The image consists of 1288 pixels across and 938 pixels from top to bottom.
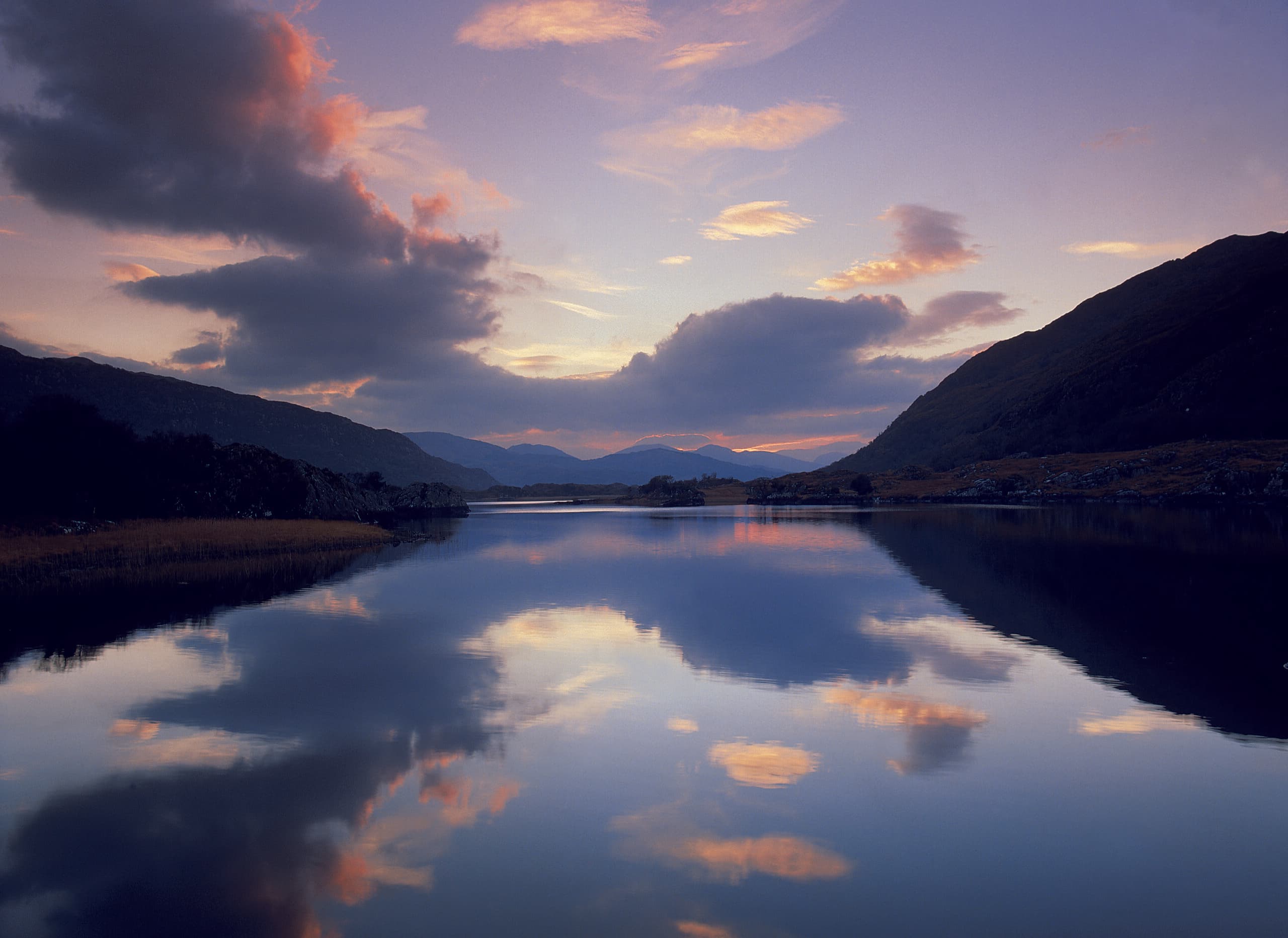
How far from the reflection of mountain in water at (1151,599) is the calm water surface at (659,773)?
0.24m

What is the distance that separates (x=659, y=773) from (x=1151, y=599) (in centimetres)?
2674

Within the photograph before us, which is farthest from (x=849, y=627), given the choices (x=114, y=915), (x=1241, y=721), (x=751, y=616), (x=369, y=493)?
(x=369, y=493)

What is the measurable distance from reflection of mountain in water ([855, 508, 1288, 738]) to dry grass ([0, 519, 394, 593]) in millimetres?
43099

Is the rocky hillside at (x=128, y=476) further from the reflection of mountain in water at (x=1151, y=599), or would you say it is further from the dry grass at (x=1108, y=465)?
the dry grass at (x=1108, y=465)

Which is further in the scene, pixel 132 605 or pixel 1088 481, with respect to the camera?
pixel 1088 481

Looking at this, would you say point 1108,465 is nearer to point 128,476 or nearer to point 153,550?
point 153,550

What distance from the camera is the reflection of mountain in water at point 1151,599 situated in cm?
1734

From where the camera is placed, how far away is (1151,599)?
2931cm

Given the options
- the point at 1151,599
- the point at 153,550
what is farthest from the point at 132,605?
the point at 1151,599

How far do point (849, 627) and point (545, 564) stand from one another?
95.8 feet

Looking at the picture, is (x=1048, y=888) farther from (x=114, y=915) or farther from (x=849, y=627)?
(x=849, y=627)

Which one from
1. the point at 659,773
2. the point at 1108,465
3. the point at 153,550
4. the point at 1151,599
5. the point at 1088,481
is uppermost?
the point at 1108,465

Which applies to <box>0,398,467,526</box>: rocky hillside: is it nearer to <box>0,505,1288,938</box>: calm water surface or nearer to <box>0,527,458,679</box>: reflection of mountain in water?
<box>0,527,458,679</box>: reflection of mountain in water

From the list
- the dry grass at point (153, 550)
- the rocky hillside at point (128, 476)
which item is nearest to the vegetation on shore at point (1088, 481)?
the rocky hillside at point (128, 476)
